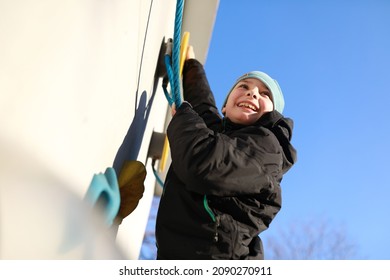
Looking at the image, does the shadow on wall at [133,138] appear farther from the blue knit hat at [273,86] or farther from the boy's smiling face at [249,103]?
the blue knit hat at [273,86]

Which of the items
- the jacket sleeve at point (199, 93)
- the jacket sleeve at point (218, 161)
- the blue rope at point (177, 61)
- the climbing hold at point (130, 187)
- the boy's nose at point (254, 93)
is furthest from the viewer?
the jacket sleeve at point (199, 93)

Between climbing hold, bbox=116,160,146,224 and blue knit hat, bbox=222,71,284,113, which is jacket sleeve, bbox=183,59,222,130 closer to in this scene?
blue knit hat, bbox=222,71,284,113

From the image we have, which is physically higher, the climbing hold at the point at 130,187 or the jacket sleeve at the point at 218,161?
the jacket sleeve at the point at 218,161

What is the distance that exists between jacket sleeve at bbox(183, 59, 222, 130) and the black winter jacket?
381mm

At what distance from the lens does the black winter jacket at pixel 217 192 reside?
34.7 inches

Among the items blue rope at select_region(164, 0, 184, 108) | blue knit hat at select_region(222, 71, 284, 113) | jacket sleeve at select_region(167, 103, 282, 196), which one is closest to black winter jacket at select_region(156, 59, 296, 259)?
jacket sleeve at select_region(167, 103, 282, 196)

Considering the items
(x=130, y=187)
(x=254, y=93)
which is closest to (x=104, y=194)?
(x=130, y=187)

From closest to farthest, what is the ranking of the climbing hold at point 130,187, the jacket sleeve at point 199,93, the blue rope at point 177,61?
1. the climbing hold at point 130,187
2. the blue rope at point 177,61
3. the jacket sleeve at point 199,93

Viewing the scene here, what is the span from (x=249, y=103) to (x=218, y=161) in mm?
442

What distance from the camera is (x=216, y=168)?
0.87 meters

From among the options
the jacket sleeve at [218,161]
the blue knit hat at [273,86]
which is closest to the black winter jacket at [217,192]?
the jacket sleeve at [218,161]

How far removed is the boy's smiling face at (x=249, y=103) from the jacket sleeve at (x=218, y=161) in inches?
9.2

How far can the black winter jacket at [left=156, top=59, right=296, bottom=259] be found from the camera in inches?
34.7

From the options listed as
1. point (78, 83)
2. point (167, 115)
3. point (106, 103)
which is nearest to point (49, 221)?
point (78, 83)
